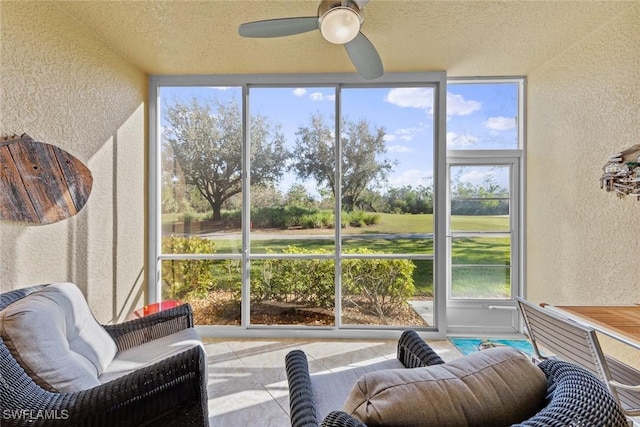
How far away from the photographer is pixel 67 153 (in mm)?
2203

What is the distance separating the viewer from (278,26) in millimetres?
1895

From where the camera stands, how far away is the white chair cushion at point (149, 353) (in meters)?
1.72

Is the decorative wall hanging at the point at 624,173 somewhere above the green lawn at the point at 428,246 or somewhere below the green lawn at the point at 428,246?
above

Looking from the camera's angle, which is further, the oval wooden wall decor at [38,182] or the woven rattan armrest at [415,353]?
the oval wooden wall decor at [38,182]

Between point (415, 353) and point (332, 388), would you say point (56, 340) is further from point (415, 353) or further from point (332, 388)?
point (415, 353)

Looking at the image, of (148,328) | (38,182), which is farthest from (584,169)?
(38,182)

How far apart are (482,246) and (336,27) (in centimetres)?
273

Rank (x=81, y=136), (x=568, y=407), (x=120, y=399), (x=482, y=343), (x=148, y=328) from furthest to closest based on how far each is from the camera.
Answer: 1. (x=482, y=343)
2. (x=81, y=136)
3. (x=148, y=328)
4. (x=120, y=399)
5. (x=568, y=407)

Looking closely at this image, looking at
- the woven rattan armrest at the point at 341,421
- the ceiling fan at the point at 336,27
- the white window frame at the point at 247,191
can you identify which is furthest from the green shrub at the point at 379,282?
the woven rattan armrest at the point at 341,421

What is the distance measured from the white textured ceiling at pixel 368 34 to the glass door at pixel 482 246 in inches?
42.6

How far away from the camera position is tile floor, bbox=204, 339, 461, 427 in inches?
80.7

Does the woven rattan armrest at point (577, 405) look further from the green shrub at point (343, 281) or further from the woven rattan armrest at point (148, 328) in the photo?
the green shrub at point (343, 281)

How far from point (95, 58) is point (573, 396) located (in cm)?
343

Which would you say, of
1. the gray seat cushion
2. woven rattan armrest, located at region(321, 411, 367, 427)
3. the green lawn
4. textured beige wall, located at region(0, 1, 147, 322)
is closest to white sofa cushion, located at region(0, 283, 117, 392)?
textured beige wall, located at region(0, 1, 147, 322)
